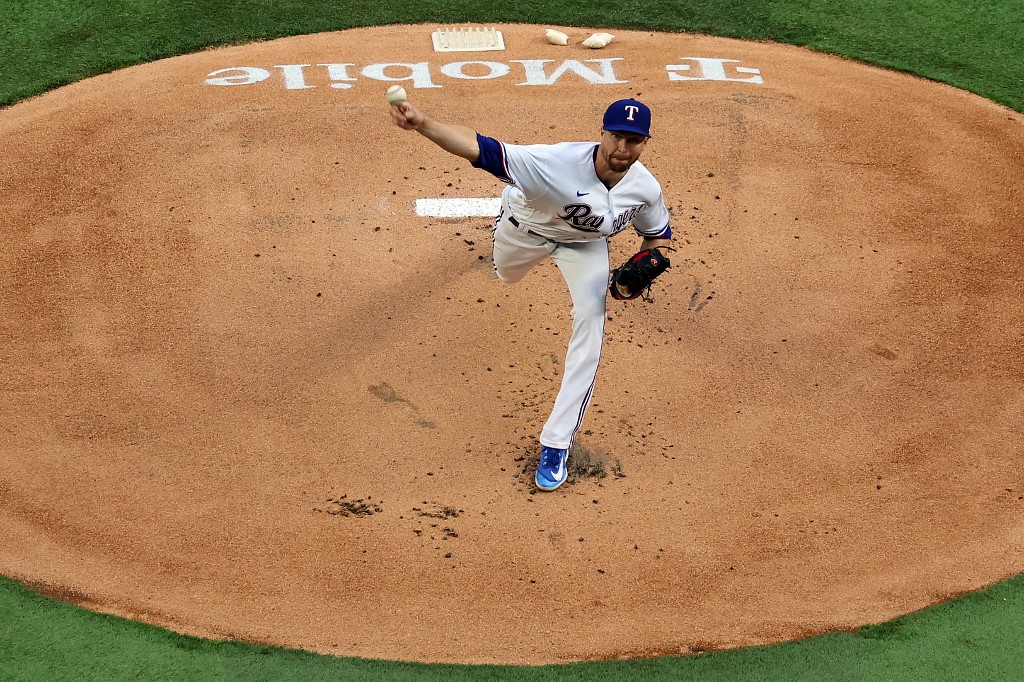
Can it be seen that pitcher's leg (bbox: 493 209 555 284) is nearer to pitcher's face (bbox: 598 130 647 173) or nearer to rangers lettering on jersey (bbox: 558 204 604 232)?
rangers lettering on jersey (bbox: 558 204 604 232)

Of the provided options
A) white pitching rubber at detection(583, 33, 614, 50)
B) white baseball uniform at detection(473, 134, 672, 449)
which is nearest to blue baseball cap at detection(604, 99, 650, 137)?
white baseball uniform at detection(473, 134, 672, 449)

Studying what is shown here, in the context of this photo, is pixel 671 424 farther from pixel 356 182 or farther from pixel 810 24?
pixel 810 24

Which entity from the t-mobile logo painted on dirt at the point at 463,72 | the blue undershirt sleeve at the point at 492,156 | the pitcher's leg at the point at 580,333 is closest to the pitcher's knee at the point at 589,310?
the pitcher's leg at the point at 580,333

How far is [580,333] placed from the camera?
6.25 m

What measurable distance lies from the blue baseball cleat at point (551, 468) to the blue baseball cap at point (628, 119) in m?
1.86

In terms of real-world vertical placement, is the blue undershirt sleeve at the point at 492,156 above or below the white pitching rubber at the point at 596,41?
above

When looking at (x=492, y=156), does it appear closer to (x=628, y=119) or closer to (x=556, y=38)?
(x=628, y=119)

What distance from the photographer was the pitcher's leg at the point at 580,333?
6.20m

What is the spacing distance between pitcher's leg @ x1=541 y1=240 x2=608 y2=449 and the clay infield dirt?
0.40m

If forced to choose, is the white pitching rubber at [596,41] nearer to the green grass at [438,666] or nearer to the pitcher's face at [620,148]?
the pitcher's face at [620,148]

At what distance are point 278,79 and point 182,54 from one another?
1.10 m

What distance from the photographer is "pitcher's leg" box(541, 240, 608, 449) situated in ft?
20.3

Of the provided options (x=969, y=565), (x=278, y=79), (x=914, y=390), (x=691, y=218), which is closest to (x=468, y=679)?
(x=969, y=565)

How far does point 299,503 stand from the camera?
624 cm
